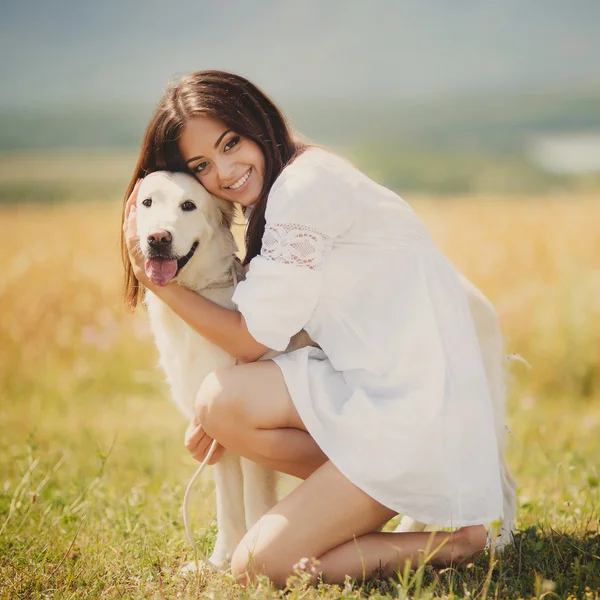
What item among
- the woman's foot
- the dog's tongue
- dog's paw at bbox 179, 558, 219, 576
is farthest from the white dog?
the woman's foot

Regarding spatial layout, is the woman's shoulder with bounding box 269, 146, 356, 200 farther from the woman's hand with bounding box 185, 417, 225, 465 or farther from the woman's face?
the woman's hand with bounding box 185, 417, 225, 465

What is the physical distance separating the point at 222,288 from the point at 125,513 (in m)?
1.19

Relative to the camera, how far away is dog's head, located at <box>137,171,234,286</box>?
260 centimetres

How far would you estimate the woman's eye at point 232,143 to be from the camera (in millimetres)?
2662

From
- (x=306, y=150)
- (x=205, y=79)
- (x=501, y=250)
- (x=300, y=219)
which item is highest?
(x=205, y=79)

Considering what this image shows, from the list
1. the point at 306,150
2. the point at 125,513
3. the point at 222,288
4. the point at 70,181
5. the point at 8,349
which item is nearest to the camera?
the point at 306,150

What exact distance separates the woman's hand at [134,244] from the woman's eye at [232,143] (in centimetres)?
41

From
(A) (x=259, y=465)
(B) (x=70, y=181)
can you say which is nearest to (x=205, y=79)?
(A) (x=259, y=465)

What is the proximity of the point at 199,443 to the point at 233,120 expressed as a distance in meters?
1.24

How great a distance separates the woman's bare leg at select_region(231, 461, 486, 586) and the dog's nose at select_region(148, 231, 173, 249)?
994mm

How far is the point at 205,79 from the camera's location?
267 cm

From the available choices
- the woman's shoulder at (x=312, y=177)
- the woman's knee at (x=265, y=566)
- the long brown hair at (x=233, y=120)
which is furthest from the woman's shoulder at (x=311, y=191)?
the woman's knee at (x=265, y=566)

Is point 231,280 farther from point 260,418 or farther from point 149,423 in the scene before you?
point 149,423

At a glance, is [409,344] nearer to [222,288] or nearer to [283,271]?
[283,271]
